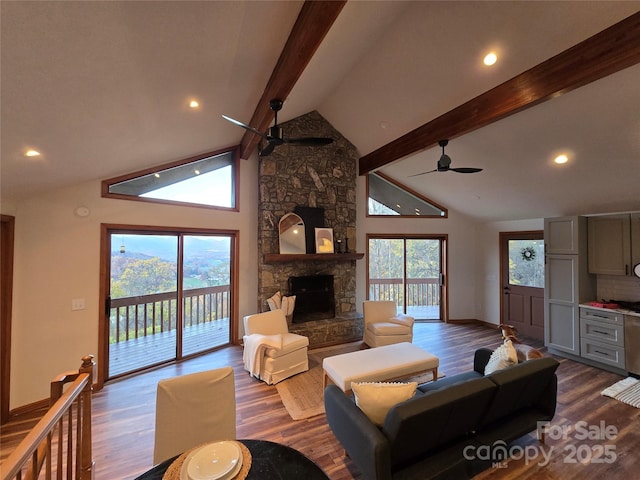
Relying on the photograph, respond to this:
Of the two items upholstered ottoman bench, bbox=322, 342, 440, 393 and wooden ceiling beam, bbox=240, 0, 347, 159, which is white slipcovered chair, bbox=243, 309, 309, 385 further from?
wooden ceiling beam, bbox=240, 0, 347, 159

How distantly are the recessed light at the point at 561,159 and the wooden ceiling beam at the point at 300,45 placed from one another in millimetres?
3394

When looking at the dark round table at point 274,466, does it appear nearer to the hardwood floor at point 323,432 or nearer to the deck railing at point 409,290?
the hardwood floor at point 323,432

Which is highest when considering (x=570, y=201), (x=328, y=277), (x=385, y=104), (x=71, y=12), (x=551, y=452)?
(x=385, y=104)

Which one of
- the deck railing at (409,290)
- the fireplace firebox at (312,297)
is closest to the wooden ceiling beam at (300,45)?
the fireplace firebox at (312,297)

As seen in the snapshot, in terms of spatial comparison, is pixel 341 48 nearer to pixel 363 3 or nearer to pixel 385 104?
pixel 363 3

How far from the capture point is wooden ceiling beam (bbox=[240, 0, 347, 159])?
6.47ft

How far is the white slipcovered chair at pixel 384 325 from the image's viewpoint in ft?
14.3

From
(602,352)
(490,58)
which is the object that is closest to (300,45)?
(490,58)

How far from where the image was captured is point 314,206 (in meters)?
5.18

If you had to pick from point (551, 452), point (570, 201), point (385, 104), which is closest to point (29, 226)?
point (385, 104)

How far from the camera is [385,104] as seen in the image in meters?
3.96

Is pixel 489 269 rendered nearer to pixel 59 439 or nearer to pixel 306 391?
pixel 306 391

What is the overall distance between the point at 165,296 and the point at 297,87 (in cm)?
363

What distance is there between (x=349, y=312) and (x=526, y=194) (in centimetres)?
376
